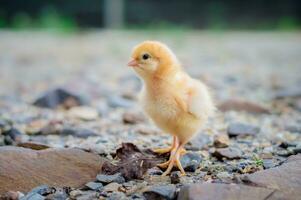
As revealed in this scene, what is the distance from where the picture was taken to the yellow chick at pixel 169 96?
3094 millimetres

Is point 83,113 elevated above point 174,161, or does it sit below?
below

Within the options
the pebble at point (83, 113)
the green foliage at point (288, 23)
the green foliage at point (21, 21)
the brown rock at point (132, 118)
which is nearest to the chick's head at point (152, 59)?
the brown rock at point (132, 118)

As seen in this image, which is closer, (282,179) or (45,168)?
(282,179)

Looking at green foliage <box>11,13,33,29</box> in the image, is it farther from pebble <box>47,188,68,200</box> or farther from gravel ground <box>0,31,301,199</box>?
pebble <box>47,188,68,200</box>

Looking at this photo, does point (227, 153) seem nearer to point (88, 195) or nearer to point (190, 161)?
point (190, 161)

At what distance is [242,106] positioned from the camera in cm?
491

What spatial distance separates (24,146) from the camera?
3227mm

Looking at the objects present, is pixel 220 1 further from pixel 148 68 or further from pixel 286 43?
pixel 148 68

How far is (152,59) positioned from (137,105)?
2.20 metres

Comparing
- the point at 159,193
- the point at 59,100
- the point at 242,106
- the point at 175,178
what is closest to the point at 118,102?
the point at 59,100

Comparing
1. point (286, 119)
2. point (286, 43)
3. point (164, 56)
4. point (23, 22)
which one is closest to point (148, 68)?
point (164, 56)

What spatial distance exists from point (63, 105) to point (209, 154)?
2177mm

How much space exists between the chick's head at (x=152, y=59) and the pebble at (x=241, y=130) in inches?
35.5

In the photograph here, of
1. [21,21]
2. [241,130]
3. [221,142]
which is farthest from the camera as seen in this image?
[21,21]
